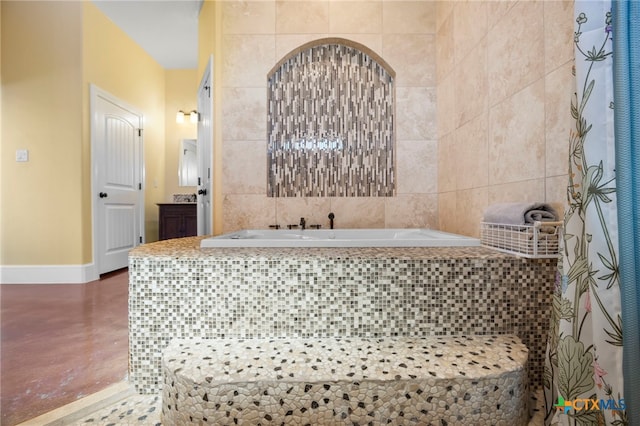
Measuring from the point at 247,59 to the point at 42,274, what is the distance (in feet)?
9.60

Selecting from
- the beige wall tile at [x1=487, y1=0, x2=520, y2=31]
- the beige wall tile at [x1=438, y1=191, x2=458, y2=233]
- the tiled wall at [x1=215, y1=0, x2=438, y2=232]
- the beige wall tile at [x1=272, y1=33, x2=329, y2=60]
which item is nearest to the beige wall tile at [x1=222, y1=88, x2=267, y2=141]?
the tiled wall at [x1=215, y1=0, x2=438, y2=232]

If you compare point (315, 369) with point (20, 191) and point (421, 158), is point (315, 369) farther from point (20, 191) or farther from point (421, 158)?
point (20, 191)

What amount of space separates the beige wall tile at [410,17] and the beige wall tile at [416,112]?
49cm

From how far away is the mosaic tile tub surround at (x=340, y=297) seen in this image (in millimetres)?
1284

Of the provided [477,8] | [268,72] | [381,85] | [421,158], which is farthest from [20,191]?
[477,8]

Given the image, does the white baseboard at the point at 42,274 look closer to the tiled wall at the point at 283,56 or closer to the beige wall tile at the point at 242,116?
the tiled wall at the point at 283,56

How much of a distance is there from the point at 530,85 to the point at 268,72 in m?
1.90

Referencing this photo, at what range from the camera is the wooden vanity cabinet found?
4.20m

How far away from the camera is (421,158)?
2.70m

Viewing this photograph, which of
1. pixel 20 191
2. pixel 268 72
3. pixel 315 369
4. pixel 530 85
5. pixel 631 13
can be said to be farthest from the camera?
pixel 20 191

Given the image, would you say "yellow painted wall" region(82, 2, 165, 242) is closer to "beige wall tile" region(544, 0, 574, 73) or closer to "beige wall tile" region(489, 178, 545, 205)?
"beige wall tile" region(489, 178, 545, 205)

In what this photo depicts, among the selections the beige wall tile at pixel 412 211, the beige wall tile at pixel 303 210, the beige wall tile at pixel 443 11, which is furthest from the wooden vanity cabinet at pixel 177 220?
the beige wall tile at pixel 443 11

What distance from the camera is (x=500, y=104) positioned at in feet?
5.74

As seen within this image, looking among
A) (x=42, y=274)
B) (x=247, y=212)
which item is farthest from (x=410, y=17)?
(x=42, y=274)
